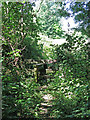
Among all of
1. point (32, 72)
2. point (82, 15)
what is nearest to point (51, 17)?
point (82, 15)

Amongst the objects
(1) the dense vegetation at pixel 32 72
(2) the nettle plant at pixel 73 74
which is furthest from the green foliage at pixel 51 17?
(2) the nettle plant at pixel 73 74

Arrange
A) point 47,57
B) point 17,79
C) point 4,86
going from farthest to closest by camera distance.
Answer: point 47,57, point 17,79, point 4,86

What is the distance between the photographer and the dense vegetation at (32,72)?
6.44 ft

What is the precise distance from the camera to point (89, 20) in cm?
205

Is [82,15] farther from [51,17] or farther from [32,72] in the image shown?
[32,72]

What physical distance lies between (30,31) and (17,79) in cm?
77

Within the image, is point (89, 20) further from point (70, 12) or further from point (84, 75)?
point (84, 75)

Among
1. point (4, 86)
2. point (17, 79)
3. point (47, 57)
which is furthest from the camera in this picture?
point (47, 57)

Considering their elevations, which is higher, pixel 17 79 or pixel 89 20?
pixel 89 20

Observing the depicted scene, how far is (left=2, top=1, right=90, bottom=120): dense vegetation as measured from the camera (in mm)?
1962

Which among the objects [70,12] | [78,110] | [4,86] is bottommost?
[78,110]

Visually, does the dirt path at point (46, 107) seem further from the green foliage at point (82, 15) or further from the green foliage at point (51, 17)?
the green foliage at point (82, 15)

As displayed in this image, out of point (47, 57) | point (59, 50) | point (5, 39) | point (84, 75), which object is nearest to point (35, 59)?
point (47, 57)

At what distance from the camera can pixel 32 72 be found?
86.6 inches
